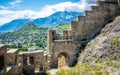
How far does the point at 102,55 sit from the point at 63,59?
9180 mm

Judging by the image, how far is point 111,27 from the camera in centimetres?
3838

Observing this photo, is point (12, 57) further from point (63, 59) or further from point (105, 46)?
point (63, 59)

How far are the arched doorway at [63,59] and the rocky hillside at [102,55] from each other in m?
2.62

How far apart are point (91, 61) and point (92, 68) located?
3.75 metres

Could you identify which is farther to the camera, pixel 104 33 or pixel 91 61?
pixel 104 33

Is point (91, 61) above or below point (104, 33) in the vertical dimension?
below

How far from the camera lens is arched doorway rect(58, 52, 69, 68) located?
41200 millimetres

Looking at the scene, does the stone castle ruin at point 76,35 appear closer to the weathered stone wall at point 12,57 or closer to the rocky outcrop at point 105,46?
the rocky outcrop at point 105,46

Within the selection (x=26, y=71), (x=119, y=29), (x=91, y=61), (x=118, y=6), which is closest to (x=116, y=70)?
(x=91, y=61)

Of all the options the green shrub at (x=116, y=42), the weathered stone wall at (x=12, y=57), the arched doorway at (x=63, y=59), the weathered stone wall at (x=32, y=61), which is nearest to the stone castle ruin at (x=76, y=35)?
the arched doorway at (x=63, y=59)

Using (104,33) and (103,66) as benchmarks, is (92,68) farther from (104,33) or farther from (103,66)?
(104,33)

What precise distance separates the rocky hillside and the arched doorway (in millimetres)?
2616

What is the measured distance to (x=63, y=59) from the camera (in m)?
42.4

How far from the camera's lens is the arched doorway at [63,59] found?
4120cm
